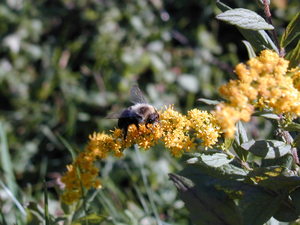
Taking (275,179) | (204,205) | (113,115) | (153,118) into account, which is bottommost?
(204,205)

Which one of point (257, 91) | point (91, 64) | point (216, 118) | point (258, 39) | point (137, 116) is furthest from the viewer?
point (91, 64)

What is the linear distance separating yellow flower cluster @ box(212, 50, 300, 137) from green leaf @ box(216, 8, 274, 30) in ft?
0.63

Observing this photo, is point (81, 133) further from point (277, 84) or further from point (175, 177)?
point (277, 84)

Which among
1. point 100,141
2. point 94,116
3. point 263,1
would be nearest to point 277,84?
point 263,1

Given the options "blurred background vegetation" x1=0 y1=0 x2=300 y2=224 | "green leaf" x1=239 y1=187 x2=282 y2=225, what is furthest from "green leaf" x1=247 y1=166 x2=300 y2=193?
"blurred background vegetation" x1=0 y1=0 x2=300 y2=224

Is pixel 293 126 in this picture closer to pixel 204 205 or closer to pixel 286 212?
pixel 286 212

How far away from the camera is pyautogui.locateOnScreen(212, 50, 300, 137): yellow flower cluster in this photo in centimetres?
139

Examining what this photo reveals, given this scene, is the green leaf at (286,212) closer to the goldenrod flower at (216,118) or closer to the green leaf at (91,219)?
the goldenrod flower at (216,118)

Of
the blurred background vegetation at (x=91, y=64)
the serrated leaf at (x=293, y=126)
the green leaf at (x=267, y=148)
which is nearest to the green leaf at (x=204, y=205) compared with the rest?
the green leaf at (x=267, y=148)

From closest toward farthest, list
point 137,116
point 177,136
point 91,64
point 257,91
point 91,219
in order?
1. point 257,91
2. point 177,136
3. point 137,116
4. point 91,219
5. point 91,64

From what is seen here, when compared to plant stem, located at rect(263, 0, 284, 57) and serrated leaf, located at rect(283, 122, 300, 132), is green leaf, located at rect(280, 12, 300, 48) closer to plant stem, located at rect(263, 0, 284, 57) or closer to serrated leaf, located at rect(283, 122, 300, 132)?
plant stem, located at rect(263, 0, 284, 57)

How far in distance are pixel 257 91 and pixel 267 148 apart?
286mm

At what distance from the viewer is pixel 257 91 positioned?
1442mm

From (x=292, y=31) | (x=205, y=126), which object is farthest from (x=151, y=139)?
(x=292, y=31)
